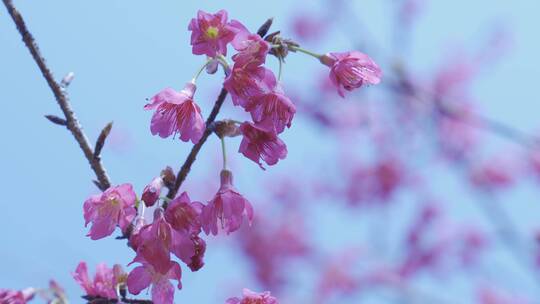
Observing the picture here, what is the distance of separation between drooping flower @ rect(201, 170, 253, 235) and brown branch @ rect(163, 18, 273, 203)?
87mm

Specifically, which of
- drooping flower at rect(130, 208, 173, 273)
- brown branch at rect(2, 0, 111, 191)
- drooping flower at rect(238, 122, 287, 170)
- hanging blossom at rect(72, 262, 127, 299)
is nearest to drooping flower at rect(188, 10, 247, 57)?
drooping flower at rect(238, 122, 287, 170)

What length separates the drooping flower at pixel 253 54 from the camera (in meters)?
1.24

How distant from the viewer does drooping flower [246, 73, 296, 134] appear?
4.12ft

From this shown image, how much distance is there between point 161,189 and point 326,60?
0.55m

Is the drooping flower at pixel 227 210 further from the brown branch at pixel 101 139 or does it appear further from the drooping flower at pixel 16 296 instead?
the drooping flower at pixel 16 296

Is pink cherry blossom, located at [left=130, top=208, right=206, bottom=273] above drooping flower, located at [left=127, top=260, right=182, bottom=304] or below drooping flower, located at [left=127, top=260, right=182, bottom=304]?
above

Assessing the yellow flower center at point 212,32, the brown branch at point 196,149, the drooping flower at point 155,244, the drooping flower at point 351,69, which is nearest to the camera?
the drooping flower at point 155,244

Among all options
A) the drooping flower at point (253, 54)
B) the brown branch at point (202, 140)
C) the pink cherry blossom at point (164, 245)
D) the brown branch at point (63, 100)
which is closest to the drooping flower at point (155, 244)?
the pink cherry blossom at point (164, 245)

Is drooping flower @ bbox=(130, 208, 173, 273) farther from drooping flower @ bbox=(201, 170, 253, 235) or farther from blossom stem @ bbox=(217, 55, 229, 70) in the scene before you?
blossom stem @ bbox=(217, 55, 229, 70)

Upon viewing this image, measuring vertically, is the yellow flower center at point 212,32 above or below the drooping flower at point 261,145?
above

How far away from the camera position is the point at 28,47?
1.33 m

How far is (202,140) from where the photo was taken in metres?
1.31

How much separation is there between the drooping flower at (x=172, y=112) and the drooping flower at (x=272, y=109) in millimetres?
133

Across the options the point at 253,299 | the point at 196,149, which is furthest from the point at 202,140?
the point at 253,299
